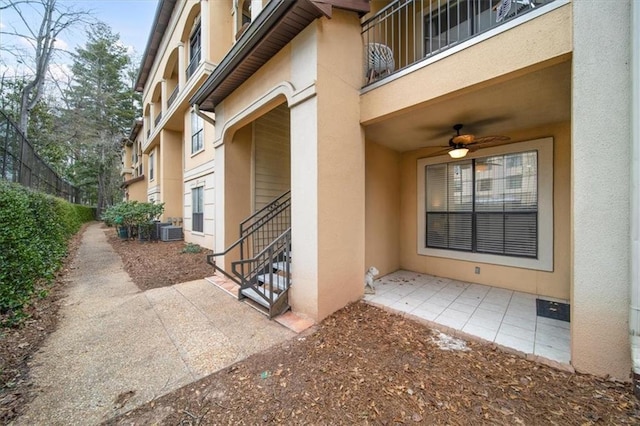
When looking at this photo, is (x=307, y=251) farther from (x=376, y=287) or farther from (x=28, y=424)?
(x=28, y=424)

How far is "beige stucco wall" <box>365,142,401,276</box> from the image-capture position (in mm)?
5074

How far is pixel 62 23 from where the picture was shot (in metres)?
9.28

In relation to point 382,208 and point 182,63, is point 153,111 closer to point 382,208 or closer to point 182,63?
point 182,63

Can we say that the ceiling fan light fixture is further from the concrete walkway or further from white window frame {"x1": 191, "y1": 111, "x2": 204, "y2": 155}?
white window frame {"x1": 191, "y1": 111, "x2": 204, "y2": 155}

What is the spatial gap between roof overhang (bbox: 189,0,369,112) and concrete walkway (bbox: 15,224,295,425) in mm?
3996

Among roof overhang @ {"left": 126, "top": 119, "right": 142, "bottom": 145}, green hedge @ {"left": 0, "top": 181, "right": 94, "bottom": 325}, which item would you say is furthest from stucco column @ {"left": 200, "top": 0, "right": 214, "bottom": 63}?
roof overhang @ {"left": 126, "top": 119, "right": 142, "bottom": 145}

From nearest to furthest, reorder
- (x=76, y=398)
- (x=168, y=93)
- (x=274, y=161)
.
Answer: (x=76, y=398) < (x=274, y=161) < (x=168, y=93)

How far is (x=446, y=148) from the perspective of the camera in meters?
5.22

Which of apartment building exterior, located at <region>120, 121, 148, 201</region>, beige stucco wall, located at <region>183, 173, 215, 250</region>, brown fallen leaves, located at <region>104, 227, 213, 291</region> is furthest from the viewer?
apartment building exterior, located at <region>120, 121, 148, 201</region>

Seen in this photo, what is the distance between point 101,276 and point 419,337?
6.74m

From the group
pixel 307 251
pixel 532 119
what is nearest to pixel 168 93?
pixel 307 251

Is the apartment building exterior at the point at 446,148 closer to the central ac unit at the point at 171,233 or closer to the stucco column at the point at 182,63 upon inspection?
the stucco column at the point at 182,63

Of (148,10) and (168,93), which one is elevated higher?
(148,10)

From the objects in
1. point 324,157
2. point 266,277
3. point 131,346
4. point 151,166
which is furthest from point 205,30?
point 151,166
